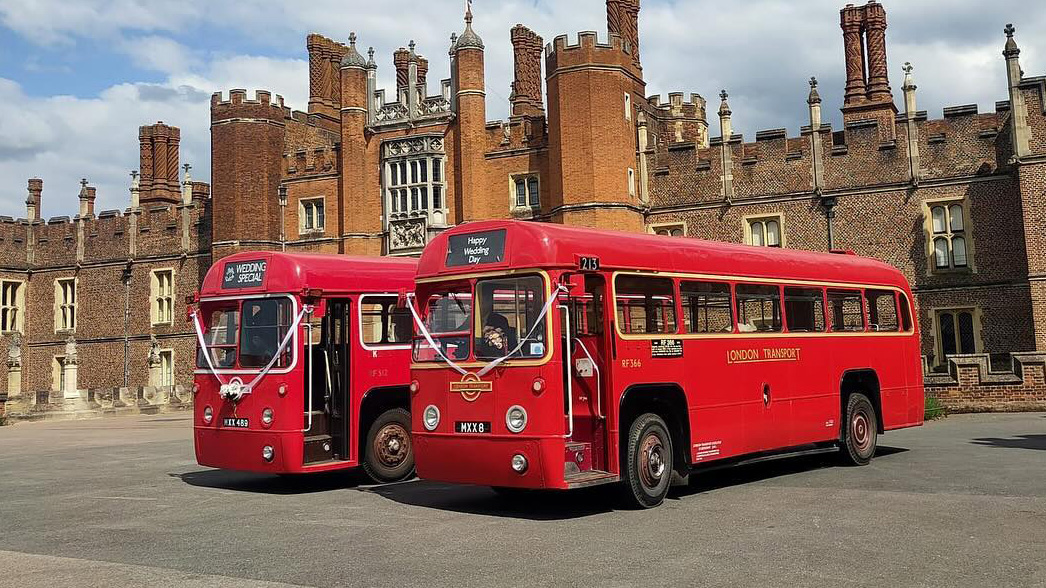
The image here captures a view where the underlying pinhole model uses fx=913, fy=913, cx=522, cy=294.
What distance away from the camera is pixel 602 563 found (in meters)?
6.73

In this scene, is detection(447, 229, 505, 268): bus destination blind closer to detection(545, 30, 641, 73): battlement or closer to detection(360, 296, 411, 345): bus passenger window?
detection(360, 296, 411, 345): bus passenger window

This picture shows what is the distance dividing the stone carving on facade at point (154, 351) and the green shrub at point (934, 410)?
2946 centimetres

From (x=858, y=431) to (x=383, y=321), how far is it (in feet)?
22.0

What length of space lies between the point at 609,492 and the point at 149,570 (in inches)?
Result: 207

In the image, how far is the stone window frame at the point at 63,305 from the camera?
137 feet

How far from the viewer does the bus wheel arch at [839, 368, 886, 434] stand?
12.8 m

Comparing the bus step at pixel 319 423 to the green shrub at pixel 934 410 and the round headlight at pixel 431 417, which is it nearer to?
the round headlight at pixel 431 417

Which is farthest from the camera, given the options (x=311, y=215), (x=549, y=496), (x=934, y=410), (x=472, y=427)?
(x=311, y=215)

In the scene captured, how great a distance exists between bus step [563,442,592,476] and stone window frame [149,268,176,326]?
34.5 m

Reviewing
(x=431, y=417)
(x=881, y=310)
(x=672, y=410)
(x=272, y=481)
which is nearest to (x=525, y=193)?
(x=881, y=310)

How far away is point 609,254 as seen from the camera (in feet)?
30.7

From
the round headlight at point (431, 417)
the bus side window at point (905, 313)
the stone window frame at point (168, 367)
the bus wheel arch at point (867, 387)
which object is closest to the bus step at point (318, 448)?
the round headlight at point (431, 417)

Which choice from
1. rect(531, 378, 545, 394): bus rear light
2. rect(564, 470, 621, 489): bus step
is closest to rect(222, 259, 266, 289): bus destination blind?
rect(531, 378, 545, 394): bus rear light

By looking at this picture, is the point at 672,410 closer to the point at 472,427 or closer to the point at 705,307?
the point at 705,307
